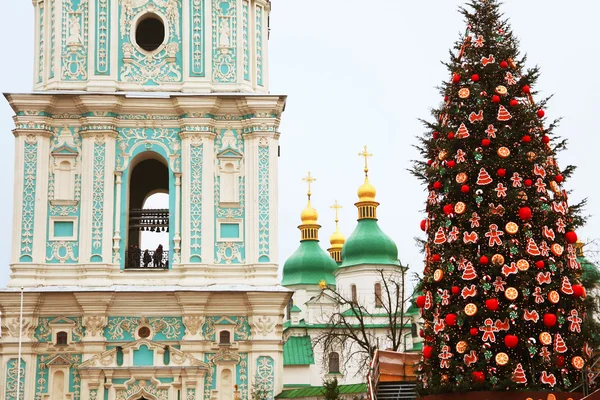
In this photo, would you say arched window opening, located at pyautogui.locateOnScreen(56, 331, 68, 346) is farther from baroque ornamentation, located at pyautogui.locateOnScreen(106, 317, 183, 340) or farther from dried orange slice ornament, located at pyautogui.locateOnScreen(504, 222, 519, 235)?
dried orange slice ornament, located at pyautogui.locateOnScreen(504, 222, 519, 235)

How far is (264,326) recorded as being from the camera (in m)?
27.8

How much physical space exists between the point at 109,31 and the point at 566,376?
16.8 metres

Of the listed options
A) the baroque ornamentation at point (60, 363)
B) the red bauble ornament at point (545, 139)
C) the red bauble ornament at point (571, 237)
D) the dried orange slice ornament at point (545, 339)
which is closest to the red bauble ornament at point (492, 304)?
the dried orange slice ornament at point (545, 339)

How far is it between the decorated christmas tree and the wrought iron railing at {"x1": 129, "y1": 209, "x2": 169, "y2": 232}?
41.8 ft

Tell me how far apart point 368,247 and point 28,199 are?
3679cm

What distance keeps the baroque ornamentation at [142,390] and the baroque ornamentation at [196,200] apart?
305cm

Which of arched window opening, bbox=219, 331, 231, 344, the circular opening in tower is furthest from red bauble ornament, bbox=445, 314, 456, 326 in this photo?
the circular opening in tower

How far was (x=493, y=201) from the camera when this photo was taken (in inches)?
666

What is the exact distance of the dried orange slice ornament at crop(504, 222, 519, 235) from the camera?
1664 centimetres

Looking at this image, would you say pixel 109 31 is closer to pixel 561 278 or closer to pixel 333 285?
pixel 561 278

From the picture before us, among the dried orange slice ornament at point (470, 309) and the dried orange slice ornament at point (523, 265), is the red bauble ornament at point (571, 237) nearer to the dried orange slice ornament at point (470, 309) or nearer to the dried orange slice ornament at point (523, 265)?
the dried orange slice ornament at point (523, 265)

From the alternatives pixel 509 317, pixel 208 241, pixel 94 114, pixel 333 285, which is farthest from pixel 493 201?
pixel 333 285

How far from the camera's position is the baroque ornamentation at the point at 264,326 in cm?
2773

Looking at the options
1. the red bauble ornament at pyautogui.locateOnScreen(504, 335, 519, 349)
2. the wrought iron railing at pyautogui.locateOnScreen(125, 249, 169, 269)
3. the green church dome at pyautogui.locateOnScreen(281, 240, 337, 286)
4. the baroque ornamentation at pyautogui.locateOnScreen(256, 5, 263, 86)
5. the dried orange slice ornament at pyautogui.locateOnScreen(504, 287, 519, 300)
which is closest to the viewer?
the red bauble ornament at pyautogui.locateOnScreen(504, 335, 519, 349)
